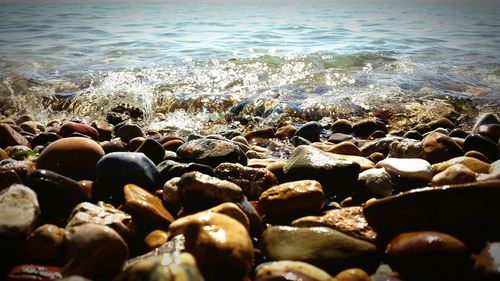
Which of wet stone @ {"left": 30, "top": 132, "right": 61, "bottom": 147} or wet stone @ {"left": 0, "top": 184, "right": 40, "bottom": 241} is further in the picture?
wet stone @ {"left": 30, "top": 132, "right": 61, "bottom": 147}

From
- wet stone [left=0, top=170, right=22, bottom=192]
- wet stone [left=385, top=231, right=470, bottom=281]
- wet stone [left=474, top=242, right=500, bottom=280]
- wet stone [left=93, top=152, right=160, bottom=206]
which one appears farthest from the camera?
wet stone [left=93, top=152, right=160, bottom=206]

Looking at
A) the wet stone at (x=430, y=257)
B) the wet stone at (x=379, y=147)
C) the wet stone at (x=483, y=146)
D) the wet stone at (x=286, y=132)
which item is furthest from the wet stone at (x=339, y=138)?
the wet stone at (x=430, y=257)

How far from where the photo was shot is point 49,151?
2715 millimetres

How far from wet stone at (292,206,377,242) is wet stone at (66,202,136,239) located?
3.04ft

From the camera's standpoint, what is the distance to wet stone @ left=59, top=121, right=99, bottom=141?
417cm

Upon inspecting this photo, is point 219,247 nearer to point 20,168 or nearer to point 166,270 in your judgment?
point 166,270

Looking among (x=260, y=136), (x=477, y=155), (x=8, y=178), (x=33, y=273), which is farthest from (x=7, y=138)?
(x=477, y=155)

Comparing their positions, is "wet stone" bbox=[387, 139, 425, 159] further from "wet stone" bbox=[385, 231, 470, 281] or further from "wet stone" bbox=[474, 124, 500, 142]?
"wet stone" bbox=[385, 231, 470, 281]

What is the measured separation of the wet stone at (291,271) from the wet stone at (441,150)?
6.80ft

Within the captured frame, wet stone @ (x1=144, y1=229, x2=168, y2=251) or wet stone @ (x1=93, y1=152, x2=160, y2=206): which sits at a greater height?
wet stone @ (x1=93, y1=152, x2=160, y2=206)

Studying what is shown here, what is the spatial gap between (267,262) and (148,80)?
23.8 ft

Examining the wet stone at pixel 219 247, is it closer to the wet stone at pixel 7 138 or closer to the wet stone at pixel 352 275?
the wet stone at pixel 352 275

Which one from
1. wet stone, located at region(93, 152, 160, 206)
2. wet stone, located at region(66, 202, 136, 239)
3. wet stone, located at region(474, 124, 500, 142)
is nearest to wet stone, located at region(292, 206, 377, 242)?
wet stone, located at region(66, 202, 136, 239)

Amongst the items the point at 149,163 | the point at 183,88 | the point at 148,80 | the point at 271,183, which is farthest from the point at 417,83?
the point at 149,163
